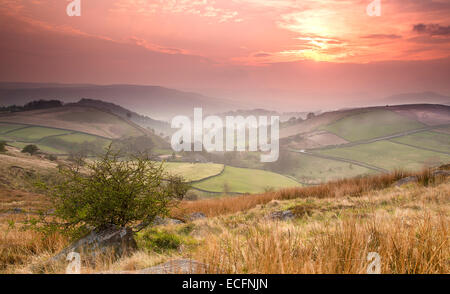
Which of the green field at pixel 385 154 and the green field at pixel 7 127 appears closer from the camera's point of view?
the green field at pixel 385 154

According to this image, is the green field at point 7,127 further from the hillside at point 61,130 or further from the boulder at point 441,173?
the boulder at point 441,173

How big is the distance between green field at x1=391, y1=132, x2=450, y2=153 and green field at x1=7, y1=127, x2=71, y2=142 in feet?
645

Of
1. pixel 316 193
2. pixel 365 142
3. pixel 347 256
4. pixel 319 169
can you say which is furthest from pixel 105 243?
pixel 365 142

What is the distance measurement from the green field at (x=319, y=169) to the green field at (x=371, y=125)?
36979mm

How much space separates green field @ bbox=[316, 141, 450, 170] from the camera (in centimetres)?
10169

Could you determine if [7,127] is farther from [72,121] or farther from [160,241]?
[160,241]

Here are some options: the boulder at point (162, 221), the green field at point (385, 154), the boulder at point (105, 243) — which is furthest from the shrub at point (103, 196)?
the green field at point (385, 154)

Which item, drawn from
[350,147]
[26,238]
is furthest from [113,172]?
[350,147]

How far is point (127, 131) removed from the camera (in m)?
187

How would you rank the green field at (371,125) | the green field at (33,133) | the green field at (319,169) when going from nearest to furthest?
the green field at (319,169)
the green field at (371,125)
the green field at (33,133)

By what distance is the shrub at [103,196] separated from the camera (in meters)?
6.25

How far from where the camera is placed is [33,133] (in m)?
151

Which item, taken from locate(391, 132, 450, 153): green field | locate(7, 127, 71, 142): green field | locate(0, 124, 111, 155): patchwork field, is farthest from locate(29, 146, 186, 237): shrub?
locate(7, 127, 71, 142): green field

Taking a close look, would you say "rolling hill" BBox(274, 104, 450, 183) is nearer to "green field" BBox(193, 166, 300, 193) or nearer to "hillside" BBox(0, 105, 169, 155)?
"green field" BBox(193, 166, 300, 193)
